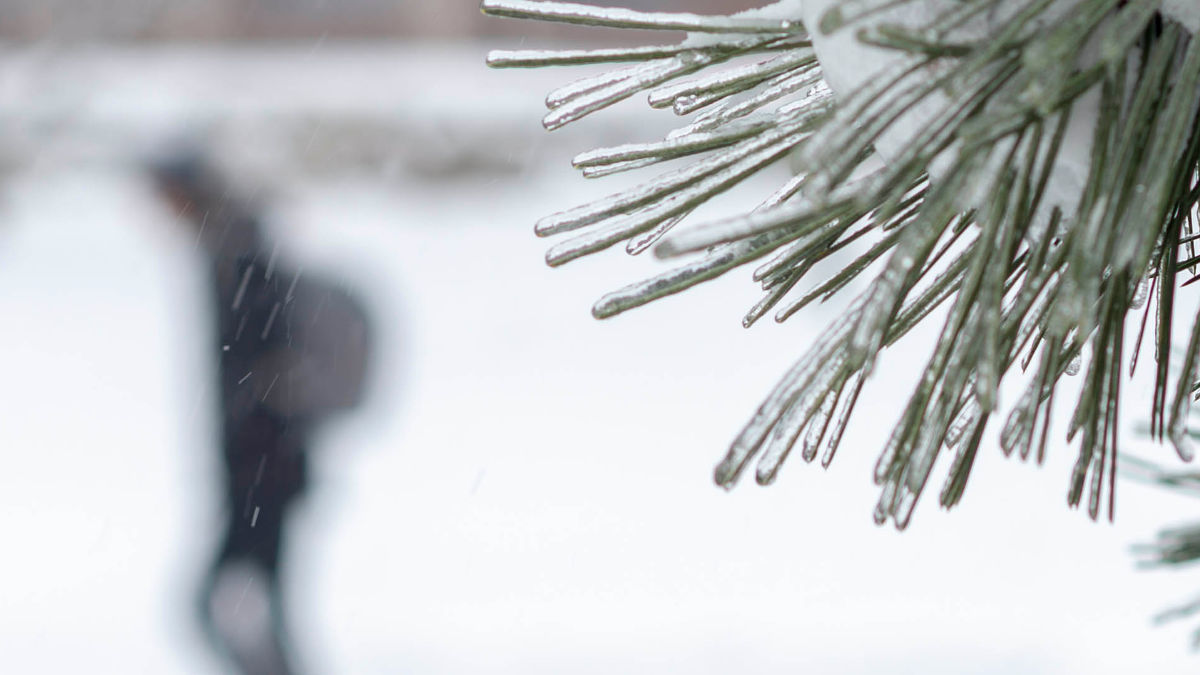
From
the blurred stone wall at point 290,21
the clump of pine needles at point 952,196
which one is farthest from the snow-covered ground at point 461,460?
the clump of pine needles at point 952,196

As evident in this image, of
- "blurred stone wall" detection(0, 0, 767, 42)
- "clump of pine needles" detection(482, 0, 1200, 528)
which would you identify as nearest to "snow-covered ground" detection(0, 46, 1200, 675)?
"blurred stone wall" detection(0, 0, 767, 42)

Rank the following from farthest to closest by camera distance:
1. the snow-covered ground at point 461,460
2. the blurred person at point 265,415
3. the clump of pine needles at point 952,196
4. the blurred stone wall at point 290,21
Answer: the blurred stone wall at point 290,21 < the snow-covered ground at point 461,460 < the blurred person at point 265,415 < the clump of pine needles at point 952,196

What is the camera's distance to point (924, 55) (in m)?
0.17

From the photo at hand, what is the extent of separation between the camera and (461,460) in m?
2.70

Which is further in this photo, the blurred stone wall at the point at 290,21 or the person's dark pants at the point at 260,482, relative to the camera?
the blurred stone wall at the point at 290,21

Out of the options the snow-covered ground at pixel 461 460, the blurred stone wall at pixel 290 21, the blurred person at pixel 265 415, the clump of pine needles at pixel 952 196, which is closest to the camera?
the clump of pine needles at pixel 952 196

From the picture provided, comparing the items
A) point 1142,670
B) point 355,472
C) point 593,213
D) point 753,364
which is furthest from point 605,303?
point 753,364

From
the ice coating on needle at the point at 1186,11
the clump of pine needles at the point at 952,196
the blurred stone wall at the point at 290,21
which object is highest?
the blurred stone wall at the point at 290,21

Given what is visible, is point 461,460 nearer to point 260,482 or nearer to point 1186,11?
point 260,482

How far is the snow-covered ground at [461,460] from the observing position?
2236 millimetres

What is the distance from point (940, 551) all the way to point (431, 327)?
1.35 meters

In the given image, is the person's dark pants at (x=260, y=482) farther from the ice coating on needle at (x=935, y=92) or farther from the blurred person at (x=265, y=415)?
the ice coating on needle at (x=935, y=92)

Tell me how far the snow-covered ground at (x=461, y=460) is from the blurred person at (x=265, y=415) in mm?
84

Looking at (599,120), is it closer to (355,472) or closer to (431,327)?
(431,327)
